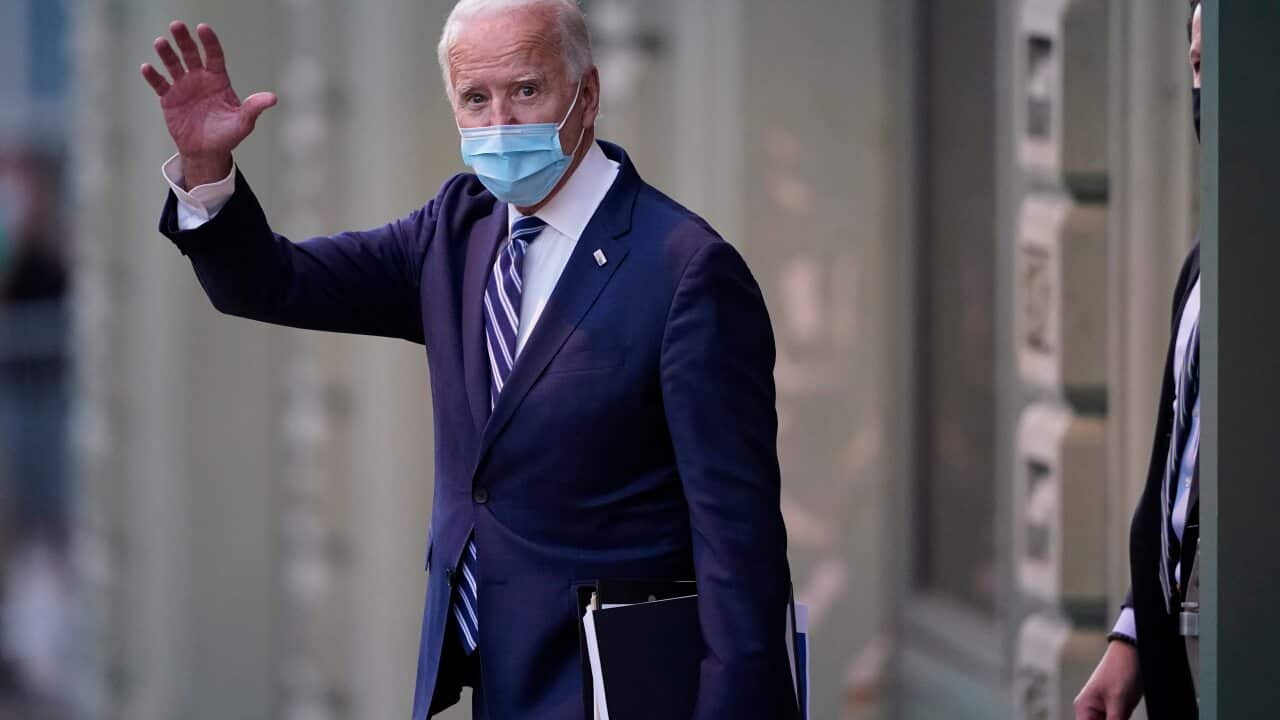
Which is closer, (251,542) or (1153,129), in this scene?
(1153,129)

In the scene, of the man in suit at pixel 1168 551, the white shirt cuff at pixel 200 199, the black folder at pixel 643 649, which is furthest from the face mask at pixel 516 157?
Answer: the man in suit at pixel 1168 551

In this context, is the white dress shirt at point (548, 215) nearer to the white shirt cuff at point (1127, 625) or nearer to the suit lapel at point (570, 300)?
the suit lapel at point (570, 300)

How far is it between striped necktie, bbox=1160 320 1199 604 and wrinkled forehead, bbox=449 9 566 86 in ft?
3.02

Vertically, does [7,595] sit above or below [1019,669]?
below

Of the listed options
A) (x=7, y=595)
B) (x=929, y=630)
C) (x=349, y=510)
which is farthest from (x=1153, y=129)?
(x=7, y=595)

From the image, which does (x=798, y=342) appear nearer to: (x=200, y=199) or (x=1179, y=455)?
(x=1179, y=455)

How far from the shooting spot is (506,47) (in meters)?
2.50

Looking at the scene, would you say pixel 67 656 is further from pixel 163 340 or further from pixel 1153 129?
pixel 1153 129

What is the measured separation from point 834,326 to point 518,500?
136 inches

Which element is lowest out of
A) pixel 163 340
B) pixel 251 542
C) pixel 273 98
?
pixel 251 542

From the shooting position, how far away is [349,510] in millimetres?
7344

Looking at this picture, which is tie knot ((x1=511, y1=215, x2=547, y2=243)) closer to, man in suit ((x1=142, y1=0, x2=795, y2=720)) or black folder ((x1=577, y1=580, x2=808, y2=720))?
man in suit ((x1=142, y1=0, x2=795, y2=720))

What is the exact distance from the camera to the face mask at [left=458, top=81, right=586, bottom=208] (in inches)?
99.1

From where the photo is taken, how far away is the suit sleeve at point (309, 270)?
255cm
